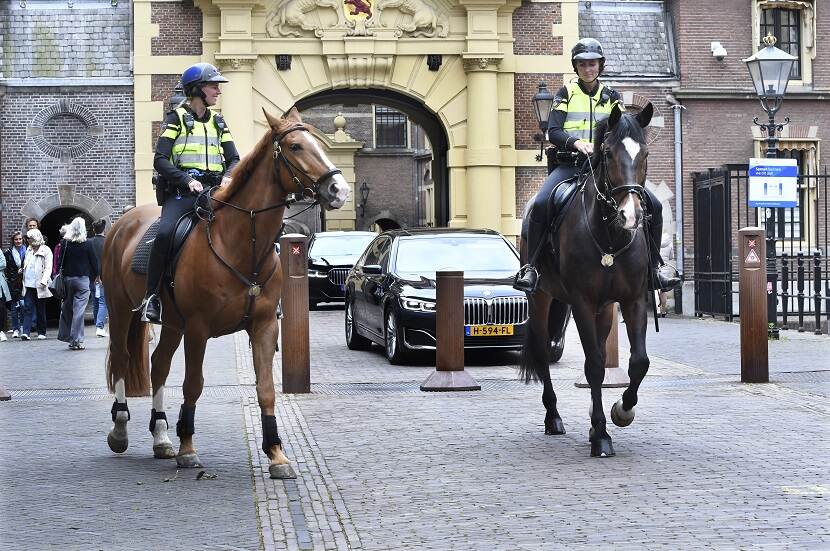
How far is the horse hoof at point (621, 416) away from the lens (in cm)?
967

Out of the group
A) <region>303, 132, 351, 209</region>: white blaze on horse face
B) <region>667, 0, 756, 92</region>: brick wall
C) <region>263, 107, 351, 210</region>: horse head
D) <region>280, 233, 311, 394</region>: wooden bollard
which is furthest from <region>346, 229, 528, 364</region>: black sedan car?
<region>667, 0, 756, 92</region>: brick wall

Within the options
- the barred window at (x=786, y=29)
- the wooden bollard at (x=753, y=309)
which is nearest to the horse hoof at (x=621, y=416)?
the wooden bollard at (x=753, y=309)

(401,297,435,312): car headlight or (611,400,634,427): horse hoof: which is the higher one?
(401,297,435,312): car headlight

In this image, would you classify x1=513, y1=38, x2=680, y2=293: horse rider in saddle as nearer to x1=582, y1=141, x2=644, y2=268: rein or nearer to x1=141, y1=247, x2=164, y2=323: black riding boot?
x1=582, y1=141, x2=644, y2=268: rein

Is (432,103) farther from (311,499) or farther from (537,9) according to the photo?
(311,499)

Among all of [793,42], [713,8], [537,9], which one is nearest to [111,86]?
[537,9]

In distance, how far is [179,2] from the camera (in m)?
30.2

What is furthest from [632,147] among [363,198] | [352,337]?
[363,198]

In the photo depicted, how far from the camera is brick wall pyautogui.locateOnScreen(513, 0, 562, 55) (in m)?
31.0

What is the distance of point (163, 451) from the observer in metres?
9.24

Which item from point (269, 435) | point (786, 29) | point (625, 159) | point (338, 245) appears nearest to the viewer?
point (269, 435)

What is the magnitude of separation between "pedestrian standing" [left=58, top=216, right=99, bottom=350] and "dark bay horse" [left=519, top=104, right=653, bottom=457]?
1215 cm

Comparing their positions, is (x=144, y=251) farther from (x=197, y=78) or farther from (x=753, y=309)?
(x=753, y=309)

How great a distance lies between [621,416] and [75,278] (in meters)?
13.1
